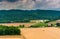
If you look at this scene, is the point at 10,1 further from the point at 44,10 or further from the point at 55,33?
the point at 55,33

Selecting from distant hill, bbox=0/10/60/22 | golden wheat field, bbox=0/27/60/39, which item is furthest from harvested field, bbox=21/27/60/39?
distant hill, bbox=0/10/60/22

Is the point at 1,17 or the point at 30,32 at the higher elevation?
the point at 1,17

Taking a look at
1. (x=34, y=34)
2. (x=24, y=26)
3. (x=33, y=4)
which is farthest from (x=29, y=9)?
(x=34, y=34)

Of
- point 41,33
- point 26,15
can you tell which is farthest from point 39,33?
point 26,15

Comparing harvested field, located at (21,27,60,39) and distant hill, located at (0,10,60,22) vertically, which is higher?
distant hill, located at (0,10,60,22)

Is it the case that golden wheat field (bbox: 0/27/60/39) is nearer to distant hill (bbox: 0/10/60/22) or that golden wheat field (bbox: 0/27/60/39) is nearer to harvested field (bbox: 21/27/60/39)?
harvested field (bbox: 21/27/60/39)

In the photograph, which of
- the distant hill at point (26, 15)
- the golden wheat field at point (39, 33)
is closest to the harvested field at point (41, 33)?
the golden wheat field at point (39, 33)
